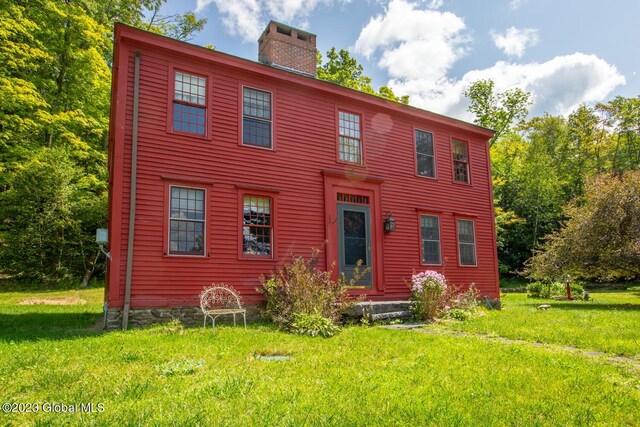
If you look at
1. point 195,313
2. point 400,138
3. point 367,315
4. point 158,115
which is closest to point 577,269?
point 400,138

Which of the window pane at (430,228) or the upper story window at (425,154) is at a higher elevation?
the upper story window at (425,154)

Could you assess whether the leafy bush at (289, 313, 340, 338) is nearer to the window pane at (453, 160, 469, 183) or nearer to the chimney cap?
the chimney cap

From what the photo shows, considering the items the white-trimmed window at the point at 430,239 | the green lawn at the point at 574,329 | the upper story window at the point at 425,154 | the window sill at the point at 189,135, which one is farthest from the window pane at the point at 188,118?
the green lawn at the point at 574,329

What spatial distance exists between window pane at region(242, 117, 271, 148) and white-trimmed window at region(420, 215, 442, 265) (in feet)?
17.4

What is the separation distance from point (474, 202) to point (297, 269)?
767cm

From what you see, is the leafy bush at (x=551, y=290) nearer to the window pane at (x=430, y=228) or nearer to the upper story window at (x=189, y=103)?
the window pane at (x=430, y=228)

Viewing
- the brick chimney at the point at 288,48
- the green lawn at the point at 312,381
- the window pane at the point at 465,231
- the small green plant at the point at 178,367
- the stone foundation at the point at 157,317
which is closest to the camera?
the green lawn at the point at 312,381

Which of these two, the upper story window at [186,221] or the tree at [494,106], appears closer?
the upper story window at [186,221]

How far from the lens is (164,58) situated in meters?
9.38

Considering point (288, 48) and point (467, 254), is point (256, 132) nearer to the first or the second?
point (288, 48)

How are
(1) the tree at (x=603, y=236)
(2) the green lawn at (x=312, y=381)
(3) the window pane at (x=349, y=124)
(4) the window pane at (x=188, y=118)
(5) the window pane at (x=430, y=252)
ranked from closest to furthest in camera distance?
(2) the green lawn at (x=312, y=381)
(4) the window pane at (x=188, y=118)
(3) the window pane at (x=349, y=124)
(5) the window pane at (x=430, y=252)
(1) the tree at (x=603, y=236)

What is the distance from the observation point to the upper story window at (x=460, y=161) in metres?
14.3

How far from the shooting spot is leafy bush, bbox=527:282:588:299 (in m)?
19.6

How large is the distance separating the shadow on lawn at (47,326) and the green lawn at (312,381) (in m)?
0.16
